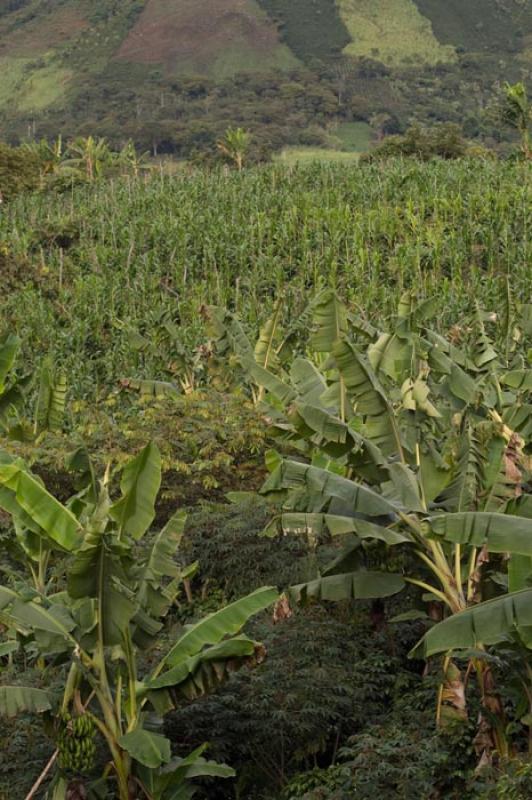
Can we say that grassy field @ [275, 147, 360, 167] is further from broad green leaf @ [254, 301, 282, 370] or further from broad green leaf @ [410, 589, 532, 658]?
broad green leaf @ [410, 589, 532, 658]

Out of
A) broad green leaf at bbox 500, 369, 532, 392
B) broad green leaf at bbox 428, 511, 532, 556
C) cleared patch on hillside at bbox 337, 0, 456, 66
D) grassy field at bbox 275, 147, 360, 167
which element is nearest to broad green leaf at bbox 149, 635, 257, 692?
broad green leaf at bbox 428, 511, 532, 556

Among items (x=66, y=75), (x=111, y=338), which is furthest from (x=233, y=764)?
(x=66, y=75)

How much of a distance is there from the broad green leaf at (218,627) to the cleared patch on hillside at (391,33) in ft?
330

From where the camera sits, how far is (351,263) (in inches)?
961

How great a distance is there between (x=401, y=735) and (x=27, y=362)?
50.7ft

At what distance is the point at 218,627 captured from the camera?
25.1ft

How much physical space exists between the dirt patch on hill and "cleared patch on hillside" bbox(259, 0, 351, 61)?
1606 mm

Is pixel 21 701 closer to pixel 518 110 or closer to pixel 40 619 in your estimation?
pixel 40 619

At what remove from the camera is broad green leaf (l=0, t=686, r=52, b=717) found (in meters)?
7.51

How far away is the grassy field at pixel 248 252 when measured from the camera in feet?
72.2

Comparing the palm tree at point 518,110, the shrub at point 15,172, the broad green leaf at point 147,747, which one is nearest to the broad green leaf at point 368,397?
the broad green leaf at point 147,747

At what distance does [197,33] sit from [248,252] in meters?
97.3

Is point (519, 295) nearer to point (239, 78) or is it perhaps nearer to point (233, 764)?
point (233, 764)

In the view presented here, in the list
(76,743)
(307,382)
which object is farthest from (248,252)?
(76,743)
